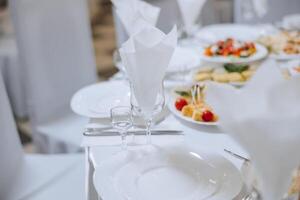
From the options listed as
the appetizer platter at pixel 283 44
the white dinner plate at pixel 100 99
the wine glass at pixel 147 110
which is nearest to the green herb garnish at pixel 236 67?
the appetizer platter at pixel 283 44

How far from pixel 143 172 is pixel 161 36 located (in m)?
0.36

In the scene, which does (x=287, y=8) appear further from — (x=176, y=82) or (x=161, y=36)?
(x=161, y=36)

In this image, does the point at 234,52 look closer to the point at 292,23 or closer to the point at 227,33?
the point at 227,33

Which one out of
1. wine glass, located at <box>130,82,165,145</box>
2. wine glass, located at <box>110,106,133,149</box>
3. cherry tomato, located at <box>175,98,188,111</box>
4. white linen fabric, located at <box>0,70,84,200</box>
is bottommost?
white linen fabric, located at <box>0,70,84,200</box>

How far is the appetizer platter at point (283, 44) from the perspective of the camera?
1.71 metres

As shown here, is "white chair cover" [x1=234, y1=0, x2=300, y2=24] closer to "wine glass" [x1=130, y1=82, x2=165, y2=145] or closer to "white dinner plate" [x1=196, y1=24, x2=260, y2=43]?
"white dinner plate" [x1=196, y1=24, x2=260, y2=43]

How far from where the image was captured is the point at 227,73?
148 cm

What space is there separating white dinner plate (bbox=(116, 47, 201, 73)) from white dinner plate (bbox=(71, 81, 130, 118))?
14 centimetres

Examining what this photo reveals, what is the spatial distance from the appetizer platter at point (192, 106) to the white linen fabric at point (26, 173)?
0.43 meters

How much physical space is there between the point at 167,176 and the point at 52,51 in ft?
3.62

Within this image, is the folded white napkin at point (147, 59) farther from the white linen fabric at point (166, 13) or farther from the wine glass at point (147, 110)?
the white linen fabric at point (166, 13)

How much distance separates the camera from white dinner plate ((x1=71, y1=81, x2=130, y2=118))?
126 centimetres

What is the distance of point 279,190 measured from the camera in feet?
2.24

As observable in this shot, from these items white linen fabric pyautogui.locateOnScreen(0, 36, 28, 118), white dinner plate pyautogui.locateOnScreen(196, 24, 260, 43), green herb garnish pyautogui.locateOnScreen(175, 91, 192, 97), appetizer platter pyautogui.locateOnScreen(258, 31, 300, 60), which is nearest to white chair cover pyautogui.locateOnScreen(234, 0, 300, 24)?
white dinner plate pyautogui.locateOnScreen(196, 24, 260, 43)
